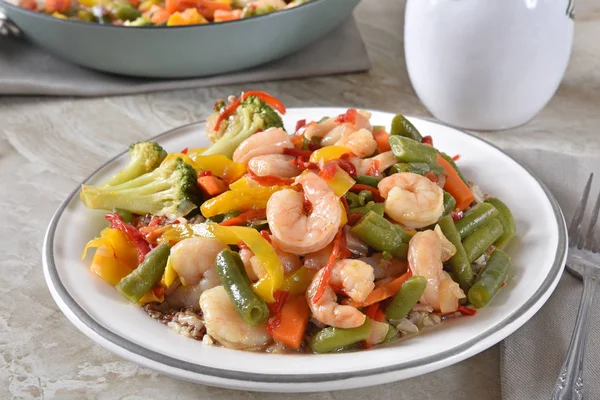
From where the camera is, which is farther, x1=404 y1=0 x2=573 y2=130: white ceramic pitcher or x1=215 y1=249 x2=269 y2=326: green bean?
x1=404 y1=0 x2=573 y2=130: white ceramic pitcher

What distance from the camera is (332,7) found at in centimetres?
342

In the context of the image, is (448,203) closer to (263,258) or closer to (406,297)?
(406,297)

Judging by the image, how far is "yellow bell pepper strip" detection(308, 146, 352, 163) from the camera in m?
2.16

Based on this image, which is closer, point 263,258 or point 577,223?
point 263,258

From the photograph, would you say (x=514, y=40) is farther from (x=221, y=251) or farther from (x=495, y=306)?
(x=221, y=251)

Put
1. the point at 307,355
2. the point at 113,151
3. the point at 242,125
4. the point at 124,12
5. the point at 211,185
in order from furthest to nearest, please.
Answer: the point at 124,12, the point at 113,151, the point at 242,125, the point at 211,185, the point at 307,355

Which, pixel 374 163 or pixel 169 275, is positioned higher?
pixel 374 163

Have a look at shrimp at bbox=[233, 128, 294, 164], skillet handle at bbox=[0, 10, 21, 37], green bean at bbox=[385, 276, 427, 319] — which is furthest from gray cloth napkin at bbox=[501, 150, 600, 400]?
skillet handle at bbox=[0, 10, 21, 37]

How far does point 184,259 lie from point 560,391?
101 cm

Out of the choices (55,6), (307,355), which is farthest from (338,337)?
(55,6)

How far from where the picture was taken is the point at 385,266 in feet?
6.49

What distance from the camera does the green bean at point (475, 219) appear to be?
2.15 metres

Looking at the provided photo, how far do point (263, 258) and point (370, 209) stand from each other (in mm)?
360

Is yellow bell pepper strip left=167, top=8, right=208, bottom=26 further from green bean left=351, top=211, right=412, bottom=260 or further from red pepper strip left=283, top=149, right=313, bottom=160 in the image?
green bean left=351, top=211, right=412, bottom=260
